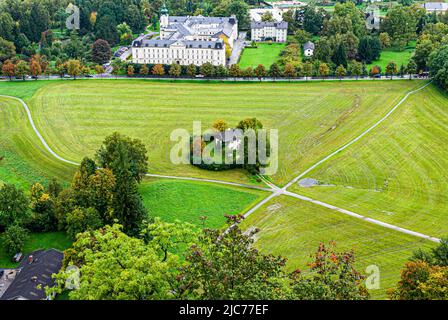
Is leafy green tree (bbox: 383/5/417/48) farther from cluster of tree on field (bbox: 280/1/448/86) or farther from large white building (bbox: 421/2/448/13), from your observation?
large white building (bbox: 421/2/448/13)

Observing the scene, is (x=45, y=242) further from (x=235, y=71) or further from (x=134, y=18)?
(x=134, y=18)

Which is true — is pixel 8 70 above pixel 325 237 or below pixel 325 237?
above

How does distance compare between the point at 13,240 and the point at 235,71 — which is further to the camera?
the point at 235,71

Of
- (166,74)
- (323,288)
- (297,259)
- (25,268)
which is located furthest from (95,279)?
(166,74)

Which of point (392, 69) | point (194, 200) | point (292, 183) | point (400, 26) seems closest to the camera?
point (194, 200)

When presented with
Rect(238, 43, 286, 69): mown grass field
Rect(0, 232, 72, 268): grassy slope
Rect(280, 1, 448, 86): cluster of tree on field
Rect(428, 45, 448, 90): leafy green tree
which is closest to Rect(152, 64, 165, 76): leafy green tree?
Rect(238, 43, 286, 69): mown grass field

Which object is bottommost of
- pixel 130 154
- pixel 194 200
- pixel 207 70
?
pixel 194 200

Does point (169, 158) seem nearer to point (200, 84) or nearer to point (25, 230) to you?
point (25, 230)

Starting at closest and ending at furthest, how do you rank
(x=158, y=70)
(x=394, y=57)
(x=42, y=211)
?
(x=42, y=211), (x=158, y=70), (x=394, y=57)

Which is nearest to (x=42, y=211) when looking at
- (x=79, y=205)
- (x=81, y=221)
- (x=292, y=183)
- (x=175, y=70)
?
(x=79, y=205)
